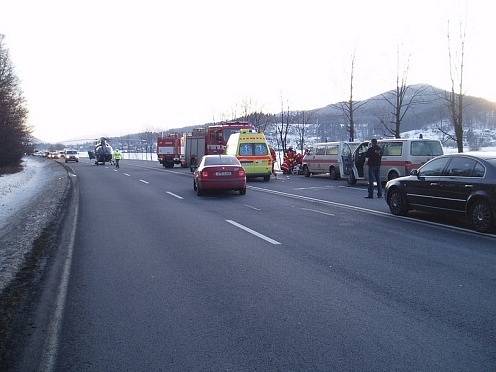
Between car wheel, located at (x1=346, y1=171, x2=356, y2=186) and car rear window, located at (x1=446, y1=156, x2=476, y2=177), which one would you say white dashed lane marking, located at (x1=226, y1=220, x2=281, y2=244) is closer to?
car rear window, located at (x1=446, y1=156, x2=476, y2=177)

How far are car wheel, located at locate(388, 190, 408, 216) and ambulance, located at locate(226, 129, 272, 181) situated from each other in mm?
13032

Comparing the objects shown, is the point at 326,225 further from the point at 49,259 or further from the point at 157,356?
the point at 157,356

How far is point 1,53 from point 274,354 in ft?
158

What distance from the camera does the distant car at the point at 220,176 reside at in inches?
707

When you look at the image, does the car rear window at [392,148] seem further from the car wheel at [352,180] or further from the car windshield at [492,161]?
the car windshield at [492,161]

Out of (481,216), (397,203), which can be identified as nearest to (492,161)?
(481,216)

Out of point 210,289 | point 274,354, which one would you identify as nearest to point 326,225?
point 210,289

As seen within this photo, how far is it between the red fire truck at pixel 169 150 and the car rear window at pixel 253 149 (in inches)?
882

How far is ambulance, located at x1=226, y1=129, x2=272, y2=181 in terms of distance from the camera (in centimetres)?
2539

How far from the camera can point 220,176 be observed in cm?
1798

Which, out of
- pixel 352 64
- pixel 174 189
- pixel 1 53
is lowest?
pixel 174 189

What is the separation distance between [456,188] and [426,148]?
9.48 m

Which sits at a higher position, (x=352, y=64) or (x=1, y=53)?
(x=1, y=53)

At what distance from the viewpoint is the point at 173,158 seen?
47.6 metres
